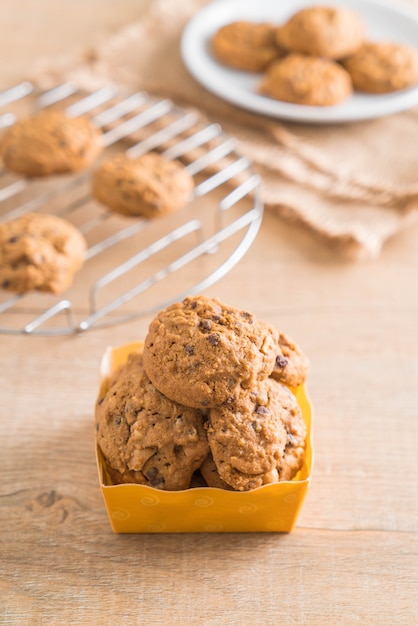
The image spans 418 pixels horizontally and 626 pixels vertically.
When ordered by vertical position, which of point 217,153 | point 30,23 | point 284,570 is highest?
point 30,23

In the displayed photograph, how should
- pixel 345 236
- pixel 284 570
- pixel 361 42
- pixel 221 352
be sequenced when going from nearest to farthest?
pixel 221 352 < pixel 284 570 < pixel 345 236 < pixel 361 42

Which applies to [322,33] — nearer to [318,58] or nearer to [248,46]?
[318,58]

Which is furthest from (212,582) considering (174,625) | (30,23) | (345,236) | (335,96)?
(30,23)

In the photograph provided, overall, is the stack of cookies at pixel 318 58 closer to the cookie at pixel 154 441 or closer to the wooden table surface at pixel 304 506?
the wooden table surface at pixel 304 506

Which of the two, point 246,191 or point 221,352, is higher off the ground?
point 221,352

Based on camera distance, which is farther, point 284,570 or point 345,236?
point 345,236

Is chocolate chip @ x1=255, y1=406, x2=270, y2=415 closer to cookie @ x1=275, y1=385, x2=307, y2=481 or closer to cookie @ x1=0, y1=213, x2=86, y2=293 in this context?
cookie @ x1=275, y1=385, x2=307, y2=481

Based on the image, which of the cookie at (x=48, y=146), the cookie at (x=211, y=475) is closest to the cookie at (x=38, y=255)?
the cookie at (x=48, y=146)

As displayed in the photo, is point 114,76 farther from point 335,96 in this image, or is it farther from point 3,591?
point 3,591

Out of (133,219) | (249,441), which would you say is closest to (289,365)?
(249,441)
